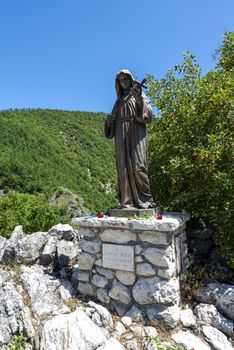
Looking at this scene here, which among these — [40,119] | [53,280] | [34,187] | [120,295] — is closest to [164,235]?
[120,295]

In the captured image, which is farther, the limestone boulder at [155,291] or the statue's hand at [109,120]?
the statue's hand at [109,120]

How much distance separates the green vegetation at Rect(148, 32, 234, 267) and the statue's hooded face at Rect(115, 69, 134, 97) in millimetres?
1490

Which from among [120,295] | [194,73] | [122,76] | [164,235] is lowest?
[120,295]

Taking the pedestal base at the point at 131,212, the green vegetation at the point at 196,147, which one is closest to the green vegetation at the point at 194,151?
→ the green vegetation at the point at 196,147

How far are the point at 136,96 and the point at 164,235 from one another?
7.22 feet

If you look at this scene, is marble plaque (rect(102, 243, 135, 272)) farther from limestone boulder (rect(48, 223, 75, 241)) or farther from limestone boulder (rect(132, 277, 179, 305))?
limestone boulder (rect(48, 223, 75, 241))

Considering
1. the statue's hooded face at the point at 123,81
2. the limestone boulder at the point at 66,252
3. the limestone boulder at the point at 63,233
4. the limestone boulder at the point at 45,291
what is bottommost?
the limestone boulder at the point at 45,291

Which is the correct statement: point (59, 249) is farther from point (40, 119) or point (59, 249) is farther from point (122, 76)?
point (40, 119)

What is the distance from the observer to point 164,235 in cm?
416

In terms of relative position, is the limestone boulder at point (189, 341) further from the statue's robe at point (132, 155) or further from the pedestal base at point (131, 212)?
the statue's robe at point (132, 155)

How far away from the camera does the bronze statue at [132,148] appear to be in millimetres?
4746

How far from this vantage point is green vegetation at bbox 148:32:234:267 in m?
5.12

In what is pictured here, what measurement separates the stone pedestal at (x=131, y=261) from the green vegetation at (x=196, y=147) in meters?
1.07

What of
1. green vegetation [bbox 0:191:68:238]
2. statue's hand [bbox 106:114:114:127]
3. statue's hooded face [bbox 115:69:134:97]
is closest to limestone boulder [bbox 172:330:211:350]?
statue's hand [bbox 106:114:114:127]
